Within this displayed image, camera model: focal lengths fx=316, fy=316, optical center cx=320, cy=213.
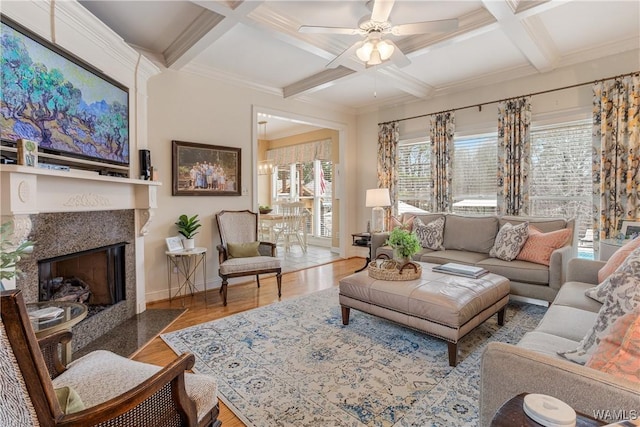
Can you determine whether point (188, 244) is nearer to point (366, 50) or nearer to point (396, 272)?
point (396, 272)

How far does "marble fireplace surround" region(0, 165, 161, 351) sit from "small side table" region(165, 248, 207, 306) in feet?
1.48

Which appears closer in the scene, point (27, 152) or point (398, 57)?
point (27, 152)

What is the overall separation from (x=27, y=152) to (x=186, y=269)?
235cm

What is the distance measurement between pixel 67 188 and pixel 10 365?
2.13 meters

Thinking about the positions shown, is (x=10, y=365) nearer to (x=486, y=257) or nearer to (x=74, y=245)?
(x=74, y=245)

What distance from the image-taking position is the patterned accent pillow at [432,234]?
4.28 metres

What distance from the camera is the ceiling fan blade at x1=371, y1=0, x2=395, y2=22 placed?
2320mm

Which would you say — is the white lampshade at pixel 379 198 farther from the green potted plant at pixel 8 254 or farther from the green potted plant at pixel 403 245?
the green potted plant at pixel 8 254

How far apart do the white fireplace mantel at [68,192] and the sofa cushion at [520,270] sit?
373 centimetres

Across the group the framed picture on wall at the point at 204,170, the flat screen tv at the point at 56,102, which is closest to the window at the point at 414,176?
the framed picture on wall at the point at 204,170

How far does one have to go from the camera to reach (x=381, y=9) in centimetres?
239

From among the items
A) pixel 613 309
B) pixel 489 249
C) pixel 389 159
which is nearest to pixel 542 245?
pixel 489 249

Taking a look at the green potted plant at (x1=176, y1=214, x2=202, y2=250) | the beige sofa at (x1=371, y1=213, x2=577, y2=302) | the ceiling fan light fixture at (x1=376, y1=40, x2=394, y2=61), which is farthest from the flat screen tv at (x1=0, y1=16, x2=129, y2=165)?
the beige sofa at (x1=371, y1=213, x2=577, y2=302)

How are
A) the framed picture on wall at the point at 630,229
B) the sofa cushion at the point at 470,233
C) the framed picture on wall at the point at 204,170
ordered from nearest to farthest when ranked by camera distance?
the framed picture on wall at the point at 630,229 → the framed picture on wall at the point at 204,170 → the sofa cushion at the point at 470,233
